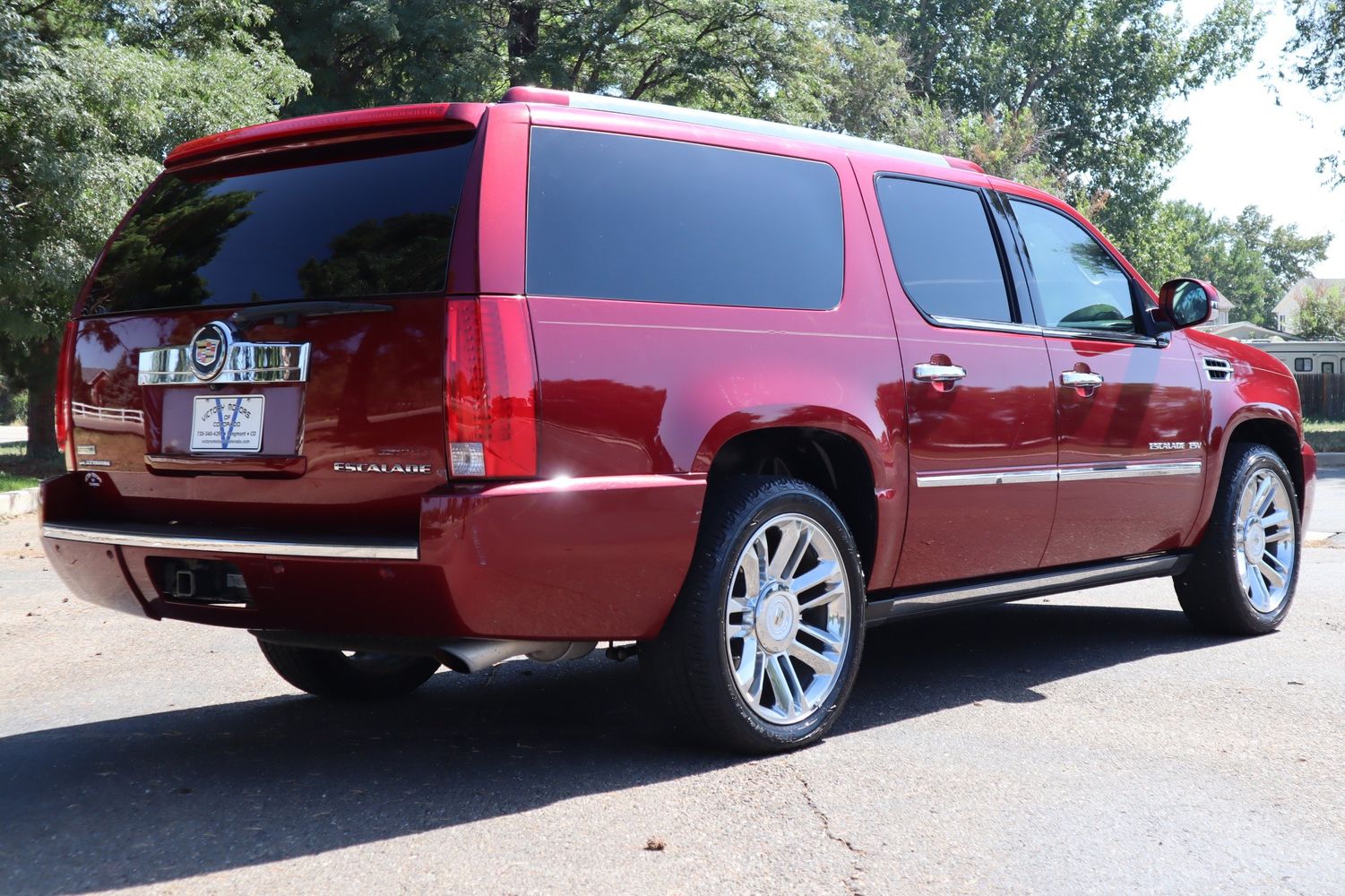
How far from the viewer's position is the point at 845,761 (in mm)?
4332

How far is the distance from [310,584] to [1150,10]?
56833 millimetres

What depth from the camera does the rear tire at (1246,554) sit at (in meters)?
6.36

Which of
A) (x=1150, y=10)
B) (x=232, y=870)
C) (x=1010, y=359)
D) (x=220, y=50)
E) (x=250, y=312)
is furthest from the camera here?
(x=1150, y=10)

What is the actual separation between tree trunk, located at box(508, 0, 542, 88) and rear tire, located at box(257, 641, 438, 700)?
73.9ft

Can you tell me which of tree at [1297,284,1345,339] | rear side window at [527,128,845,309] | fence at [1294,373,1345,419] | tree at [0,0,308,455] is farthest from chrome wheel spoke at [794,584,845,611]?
tree at [1297,284,1345,339]

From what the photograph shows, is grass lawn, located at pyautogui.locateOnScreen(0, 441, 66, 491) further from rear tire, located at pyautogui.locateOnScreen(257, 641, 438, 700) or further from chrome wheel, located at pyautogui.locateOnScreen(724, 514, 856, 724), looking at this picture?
chrome wheel, located at pyautogui.locateOnScreen(724, 514, 856, 724)

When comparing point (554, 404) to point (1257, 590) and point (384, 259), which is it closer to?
point (384, 259)

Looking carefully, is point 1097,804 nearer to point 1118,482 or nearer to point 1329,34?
point 1118,482

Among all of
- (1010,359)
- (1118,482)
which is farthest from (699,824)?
(1118,482)

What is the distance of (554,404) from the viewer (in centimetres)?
377

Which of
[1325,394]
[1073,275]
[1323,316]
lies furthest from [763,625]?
[1323,316]

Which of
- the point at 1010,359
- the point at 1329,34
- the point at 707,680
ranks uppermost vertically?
the point at 1329,34

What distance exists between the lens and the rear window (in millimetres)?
3863

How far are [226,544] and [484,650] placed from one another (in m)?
0.76
